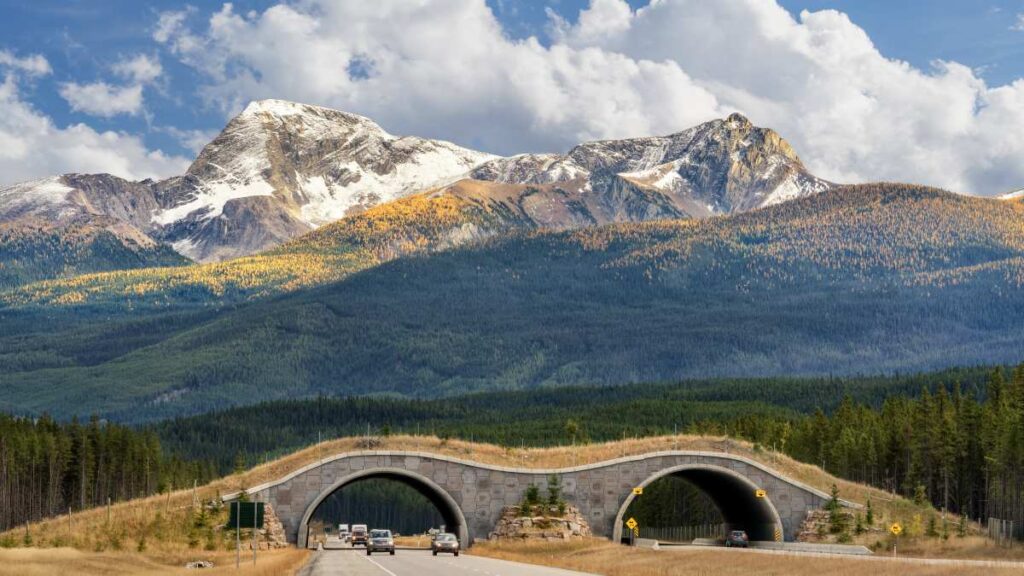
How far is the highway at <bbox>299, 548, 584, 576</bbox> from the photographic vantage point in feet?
236

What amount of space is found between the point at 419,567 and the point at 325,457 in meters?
36.3

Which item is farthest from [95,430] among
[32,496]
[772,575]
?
[772,575]

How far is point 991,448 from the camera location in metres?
136

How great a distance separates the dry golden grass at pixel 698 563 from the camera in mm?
65250

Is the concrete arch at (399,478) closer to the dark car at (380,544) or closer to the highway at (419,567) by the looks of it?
the dark car at (380,544)

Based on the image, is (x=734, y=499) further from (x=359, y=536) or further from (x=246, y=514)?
(x=246, y=514)

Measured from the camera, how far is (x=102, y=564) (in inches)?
2773

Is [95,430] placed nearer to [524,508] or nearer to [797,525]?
[524,508]

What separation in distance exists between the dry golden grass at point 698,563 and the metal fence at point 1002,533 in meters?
17.7

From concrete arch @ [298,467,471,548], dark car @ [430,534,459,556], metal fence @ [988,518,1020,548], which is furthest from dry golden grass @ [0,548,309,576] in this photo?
metal fence @ [988,518,1020,548]

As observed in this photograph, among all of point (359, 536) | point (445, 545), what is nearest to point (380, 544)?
point (445, 545)

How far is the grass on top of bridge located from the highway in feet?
31.7

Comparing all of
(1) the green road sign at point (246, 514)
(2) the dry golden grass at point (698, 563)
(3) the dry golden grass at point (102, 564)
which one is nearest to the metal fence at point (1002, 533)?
(2) the dry golden grass at point (698, 563)

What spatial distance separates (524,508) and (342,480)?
1320 centimetres
